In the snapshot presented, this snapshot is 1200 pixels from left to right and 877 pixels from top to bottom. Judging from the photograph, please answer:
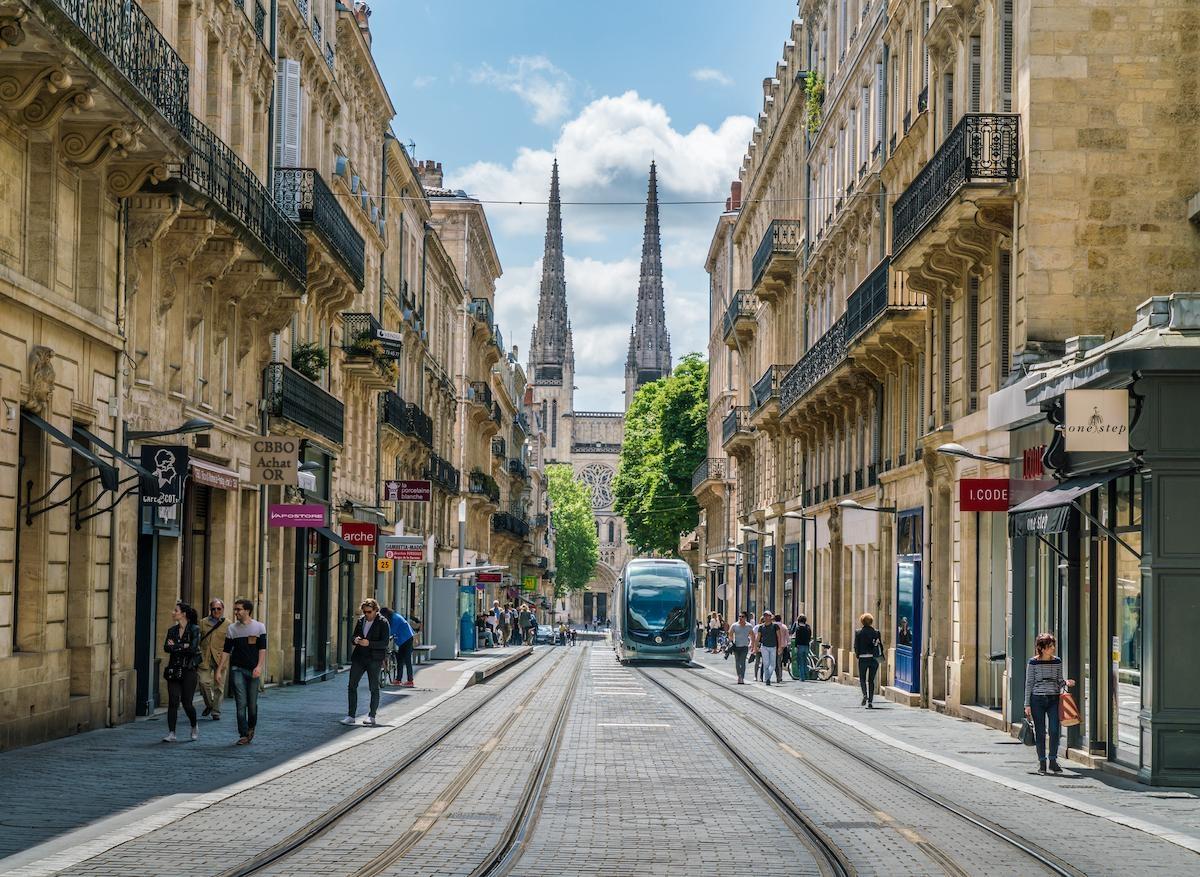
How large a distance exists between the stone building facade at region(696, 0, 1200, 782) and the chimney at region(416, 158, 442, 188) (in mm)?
32857

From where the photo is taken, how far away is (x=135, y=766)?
55.7ft

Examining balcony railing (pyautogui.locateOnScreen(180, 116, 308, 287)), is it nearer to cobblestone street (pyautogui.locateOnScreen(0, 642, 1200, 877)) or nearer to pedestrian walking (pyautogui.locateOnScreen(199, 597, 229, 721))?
pedestrian walking (pyautogui.locateOnScreen(199, 597, 229, 721))

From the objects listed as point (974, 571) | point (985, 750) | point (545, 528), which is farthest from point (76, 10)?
point (545, 528)

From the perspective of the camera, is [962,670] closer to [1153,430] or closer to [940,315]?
[940,315]

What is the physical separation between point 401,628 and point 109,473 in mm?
14726

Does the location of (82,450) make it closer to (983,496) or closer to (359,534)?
(983,496)

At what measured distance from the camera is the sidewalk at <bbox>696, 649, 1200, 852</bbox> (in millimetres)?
15000

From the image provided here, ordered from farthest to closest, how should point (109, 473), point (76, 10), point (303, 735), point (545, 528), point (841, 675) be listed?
1. point (545, 528)
2. point (841, 675)
3. point (303, 735)
4. point (109, 473)
5. point (76, 10)

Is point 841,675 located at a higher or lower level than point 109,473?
lower

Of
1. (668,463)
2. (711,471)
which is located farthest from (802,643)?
(668,463)

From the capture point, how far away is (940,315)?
30.6 m

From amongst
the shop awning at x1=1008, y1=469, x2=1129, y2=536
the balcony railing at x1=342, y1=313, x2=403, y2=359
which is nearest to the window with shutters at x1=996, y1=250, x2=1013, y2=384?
the shop awning at x1=1008, y1=469, x2=1129, y2=536

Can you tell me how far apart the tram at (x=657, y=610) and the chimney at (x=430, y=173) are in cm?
3290

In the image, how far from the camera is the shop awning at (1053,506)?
19078 millimetres
